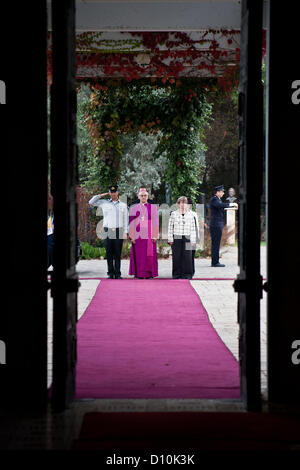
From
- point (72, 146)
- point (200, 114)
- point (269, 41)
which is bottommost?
point (72, 146)

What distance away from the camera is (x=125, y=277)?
43.1 ft

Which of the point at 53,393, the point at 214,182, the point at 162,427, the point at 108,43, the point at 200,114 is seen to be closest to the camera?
the point at 162,427

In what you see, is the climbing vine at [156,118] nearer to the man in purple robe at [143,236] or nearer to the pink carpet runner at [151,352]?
the man in purple robe at [143,236]

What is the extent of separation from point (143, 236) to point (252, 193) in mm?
8420

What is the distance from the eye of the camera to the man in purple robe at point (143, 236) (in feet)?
41.4

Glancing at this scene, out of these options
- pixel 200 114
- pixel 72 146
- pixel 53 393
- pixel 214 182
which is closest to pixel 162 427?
pixel 53 393

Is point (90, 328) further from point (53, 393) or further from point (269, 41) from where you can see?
point (269, 41)

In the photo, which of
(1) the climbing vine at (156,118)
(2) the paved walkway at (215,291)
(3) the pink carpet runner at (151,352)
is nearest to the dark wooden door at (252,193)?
(3) the pink carpet runner at (151,352)

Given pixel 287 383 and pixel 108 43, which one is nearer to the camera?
pixel 287 383

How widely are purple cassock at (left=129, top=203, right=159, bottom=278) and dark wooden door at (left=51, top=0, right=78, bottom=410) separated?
8118 mm

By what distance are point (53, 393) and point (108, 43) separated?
8216mm

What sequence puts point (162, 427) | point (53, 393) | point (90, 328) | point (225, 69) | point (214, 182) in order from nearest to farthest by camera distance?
1. point (162, 427)
2. point (53, 393)
3. point (90, 328)
4. point (225, 69)
5. point (214, 182)

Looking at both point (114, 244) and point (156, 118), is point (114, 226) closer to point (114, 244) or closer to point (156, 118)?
point (114, 244)

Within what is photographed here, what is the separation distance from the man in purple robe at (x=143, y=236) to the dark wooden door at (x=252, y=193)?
8143mm
